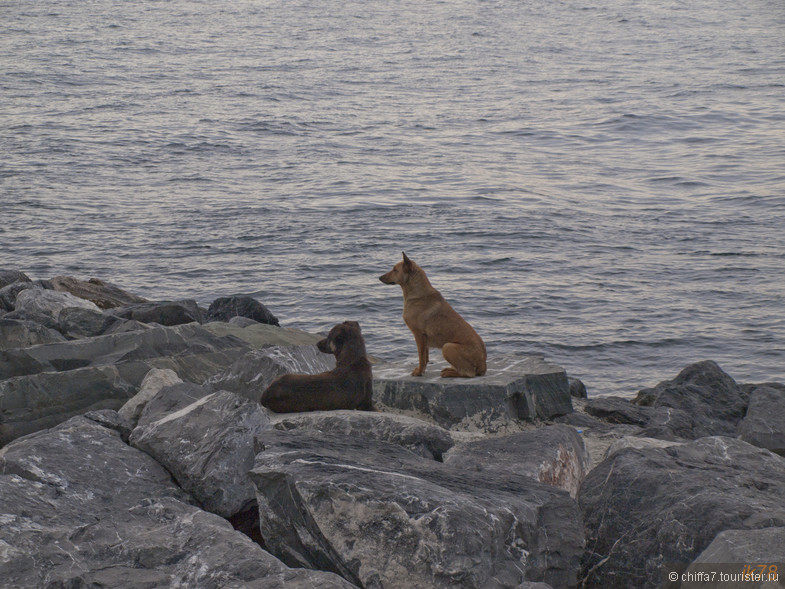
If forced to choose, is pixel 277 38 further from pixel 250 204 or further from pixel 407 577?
pixel 407 577

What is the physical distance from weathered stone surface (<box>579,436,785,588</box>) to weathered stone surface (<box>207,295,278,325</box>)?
7.74 metres

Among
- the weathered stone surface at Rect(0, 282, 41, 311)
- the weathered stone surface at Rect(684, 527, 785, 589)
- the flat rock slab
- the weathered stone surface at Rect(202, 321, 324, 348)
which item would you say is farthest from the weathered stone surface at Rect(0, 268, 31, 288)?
the weathered stone surface at Rect(684, 527, 785, 589)

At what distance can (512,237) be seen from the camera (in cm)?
1884

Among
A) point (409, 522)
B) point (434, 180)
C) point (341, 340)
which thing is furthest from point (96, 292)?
point (434, 180)

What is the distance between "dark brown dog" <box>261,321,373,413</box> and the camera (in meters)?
6.47

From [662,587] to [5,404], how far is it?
16.0 ft

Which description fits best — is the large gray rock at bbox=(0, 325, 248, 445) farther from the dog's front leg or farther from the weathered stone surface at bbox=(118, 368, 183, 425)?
the dog's front leg

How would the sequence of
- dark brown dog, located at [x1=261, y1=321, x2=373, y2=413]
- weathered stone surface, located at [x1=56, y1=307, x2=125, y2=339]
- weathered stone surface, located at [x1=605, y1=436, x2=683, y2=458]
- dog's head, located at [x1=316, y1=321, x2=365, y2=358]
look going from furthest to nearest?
weathered stone surface, located at [x1=56, y1=307, x2=125, y2=339] < dog's head, located at [x1=316, y1=321, x2=365, y2=358] < dark brown dog, located at [x1=261, y1=321, x2=373, y2=413] < weathered stone surface, located at [x1=605, y1=436, x2=683, y2=458]

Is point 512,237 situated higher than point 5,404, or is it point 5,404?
point 5,404

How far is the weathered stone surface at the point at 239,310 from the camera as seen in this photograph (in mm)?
12398

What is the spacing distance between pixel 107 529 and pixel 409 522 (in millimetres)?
1517

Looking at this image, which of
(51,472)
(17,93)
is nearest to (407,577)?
(51,472)

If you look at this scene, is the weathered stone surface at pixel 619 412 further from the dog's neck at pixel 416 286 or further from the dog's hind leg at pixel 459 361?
the dog's neck at pixel 416 286

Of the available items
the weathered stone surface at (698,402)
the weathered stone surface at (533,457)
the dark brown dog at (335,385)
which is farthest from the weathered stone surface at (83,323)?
the weathered stone surface at (698,402)
